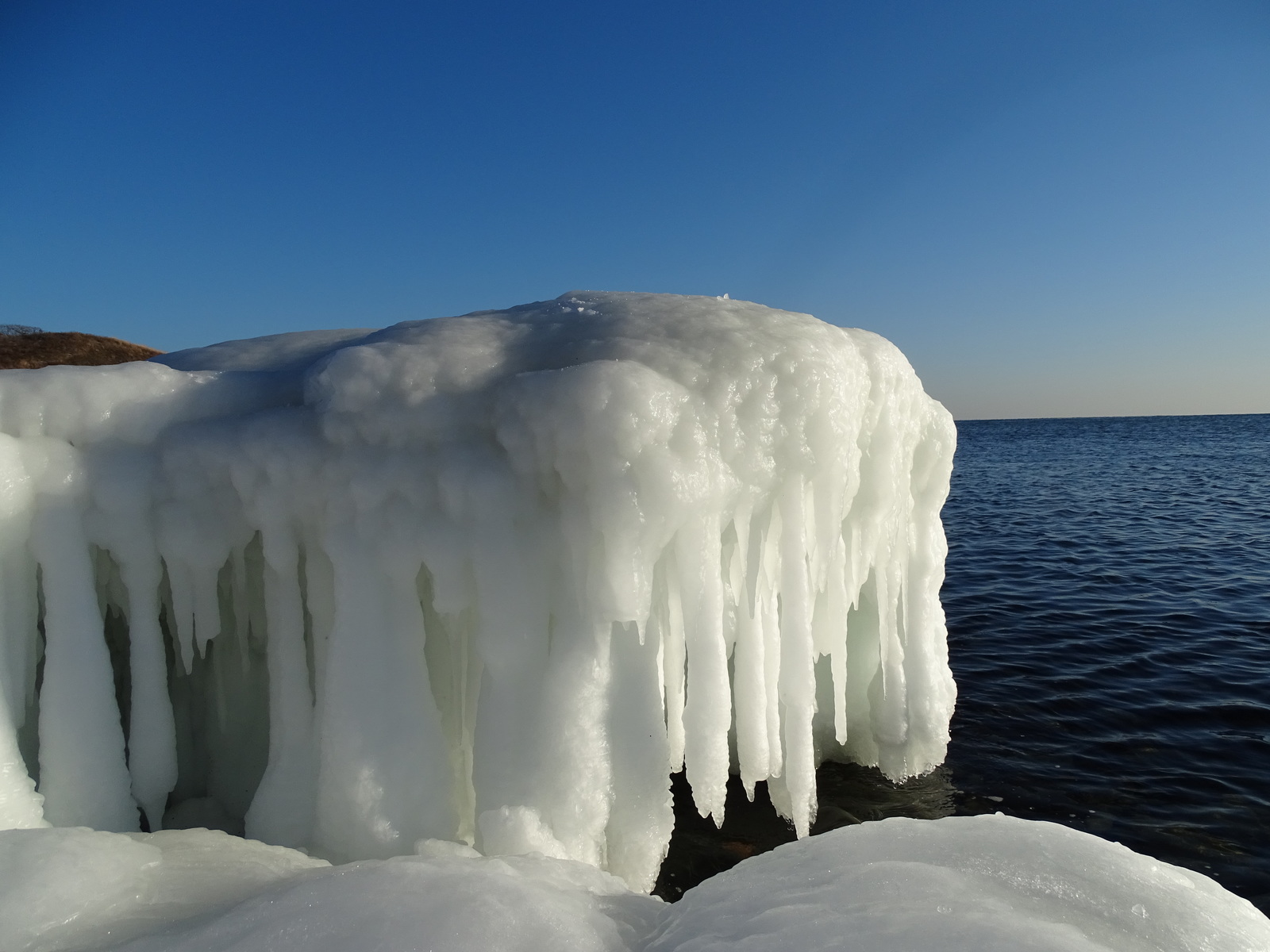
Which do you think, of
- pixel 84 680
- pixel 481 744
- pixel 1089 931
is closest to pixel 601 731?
pixel 481 744

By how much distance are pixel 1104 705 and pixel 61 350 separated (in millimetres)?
20804

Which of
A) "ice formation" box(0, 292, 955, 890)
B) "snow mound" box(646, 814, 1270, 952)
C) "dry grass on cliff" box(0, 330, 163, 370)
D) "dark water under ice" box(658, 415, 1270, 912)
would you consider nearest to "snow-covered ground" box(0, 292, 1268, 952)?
"ice formation" box(0, 292, 955, 890)

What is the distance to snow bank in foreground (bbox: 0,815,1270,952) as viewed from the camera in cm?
203

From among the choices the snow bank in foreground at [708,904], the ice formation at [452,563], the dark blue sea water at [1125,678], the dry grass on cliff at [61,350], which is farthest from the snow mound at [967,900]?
the dry grass on cliff at [61,350]

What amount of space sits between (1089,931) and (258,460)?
4.01 meters

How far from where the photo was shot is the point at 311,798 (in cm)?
385

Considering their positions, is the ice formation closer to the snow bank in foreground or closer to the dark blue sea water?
the snow bank in foreground

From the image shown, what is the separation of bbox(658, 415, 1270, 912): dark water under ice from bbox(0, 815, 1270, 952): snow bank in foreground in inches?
83.3

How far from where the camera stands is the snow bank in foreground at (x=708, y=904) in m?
2.03

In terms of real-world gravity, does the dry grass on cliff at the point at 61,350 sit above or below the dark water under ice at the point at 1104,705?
above

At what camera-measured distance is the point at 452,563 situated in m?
3.54

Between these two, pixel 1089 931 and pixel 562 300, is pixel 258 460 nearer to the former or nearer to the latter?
pixel 562 300

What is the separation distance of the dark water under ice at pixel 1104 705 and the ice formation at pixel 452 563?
4.74 ft

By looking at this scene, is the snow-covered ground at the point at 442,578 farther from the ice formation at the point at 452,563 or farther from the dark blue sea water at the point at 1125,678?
the dark blue sea water at the point at 1125,678
